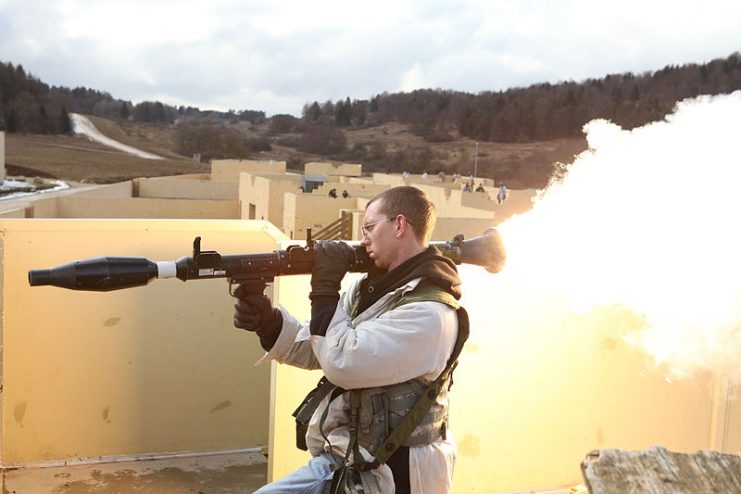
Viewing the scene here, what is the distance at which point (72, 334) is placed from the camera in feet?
16.9

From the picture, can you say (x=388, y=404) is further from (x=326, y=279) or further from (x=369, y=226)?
(x=369, y=226)

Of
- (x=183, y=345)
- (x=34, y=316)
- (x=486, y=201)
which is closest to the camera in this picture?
(x=34, y=316)

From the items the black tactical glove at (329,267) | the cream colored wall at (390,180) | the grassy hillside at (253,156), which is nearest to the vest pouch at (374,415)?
the black tactical glove at (329,267)

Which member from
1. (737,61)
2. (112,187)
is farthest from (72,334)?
(737,61)

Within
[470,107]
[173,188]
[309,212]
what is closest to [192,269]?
[309,212]

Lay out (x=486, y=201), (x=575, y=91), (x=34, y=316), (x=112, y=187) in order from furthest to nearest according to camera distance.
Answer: (x=575, y=91), (x=112, y=187), (x=486, y=201), (x=34, y=316)

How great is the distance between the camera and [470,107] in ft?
347

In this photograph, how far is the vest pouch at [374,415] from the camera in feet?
8.57

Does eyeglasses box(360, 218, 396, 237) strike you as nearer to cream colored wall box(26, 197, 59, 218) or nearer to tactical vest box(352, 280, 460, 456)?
tactical vest box(352, 280, 460, 456)

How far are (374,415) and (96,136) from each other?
278 ft

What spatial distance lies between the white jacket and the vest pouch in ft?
0.20

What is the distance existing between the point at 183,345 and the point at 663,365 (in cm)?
333

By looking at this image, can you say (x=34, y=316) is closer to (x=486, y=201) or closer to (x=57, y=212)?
(x=57, y=212)

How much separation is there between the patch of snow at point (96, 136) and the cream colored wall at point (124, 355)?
6306 cm
